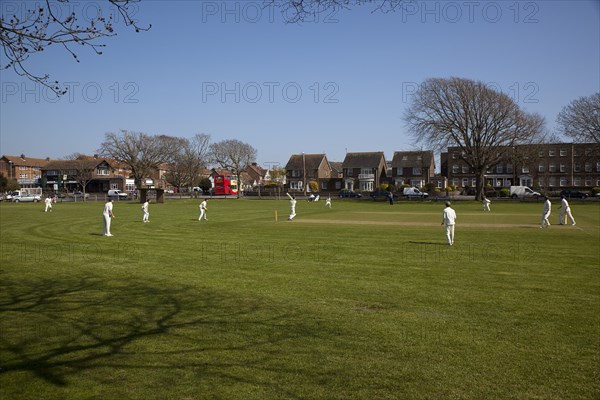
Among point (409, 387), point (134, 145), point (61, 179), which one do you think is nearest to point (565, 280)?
point (409, 387)

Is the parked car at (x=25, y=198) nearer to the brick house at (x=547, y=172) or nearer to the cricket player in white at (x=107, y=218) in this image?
the cricket player in white at (x=107, y=218)

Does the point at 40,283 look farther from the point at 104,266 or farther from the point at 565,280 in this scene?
the point at 565,280

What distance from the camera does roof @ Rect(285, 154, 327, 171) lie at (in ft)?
395

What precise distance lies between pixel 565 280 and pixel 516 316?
14.2 feet

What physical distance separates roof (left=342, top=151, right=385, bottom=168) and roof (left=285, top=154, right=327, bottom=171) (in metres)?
7.06

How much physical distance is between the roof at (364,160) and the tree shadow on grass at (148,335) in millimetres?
105692

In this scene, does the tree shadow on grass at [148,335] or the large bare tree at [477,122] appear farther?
the large bare tree at [477,122]

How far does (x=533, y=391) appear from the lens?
5938 mm

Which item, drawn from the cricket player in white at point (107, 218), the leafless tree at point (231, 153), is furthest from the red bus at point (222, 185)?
the cricket player in white at point (107, 218)

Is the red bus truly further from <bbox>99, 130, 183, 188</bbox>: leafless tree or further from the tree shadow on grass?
the tree shadow on grass

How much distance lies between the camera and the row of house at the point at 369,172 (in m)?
99.8

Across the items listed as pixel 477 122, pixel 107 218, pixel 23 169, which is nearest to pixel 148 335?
pixel 107 218

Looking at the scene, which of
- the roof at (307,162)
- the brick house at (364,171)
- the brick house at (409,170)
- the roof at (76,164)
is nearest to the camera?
the roof at (76,164)

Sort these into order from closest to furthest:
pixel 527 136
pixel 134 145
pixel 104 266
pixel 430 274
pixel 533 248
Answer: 1. pixel 430 274
2. pixel 104 266
3. pixel 533 248
4. pixel 527 136
5. pixel 134 145
